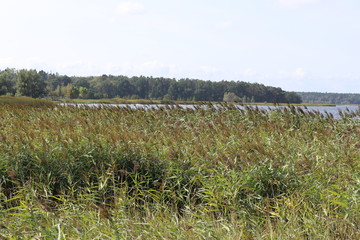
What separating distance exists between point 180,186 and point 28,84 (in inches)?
2667

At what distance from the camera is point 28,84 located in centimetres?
6700

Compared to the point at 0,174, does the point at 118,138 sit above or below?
above

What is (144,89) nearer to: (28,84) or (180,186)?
(28,84)

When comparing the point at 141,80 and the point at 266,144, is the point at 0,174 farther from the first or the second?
the point at 141,80

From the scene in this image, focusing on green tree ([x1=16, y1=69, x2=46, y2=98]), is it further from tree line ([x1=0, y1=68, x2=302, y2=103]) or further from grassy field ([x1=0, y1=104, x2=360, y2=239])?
grassy field ([x1=0, y1=104, x2=360, y2=239])

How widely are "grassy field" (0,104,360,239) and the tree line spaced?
5654 cm

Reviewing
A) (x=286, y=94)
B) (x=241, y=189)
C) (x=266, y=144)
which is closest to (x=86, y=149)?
(x=241, y=189)

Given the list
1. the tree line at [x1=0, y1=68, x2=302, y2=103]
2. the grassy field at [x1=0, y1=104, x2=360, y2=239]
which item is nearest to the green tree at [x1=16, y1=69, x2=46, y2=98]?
the tree line at [x1=0, y1=68, x2=302, y2=103]

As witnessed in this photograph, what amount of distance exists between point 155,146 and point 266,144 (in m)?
2.06

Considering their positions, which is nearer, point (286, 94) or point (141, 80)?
point (286, 94)

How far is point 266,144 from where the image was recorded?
6809 millimetres

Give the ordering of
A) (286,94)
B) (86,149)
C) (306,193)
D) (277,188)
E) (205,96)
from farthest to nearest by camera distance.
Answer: (205,96) → (286,94) → (86,149) → (277,188) → (306,193)

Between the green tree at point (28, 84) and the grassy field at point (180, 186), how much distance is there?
6363 cm

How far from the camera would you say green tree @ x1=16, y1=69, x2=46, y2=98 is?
6675 centimetres
